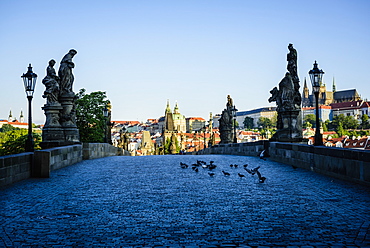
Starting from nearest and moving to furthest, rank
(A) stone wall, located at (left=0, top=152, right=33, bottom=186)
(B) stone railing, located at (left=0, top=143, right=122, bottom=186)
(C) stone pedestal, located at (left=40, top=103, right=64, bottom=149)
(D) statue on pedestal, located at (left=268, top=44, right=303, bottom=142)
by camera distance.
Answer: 1. (A) stone wall, located at (left=0, top=152, right=33, bottom=186)
2. (B) stone railing, located at (left=0, top=143, right=122, bottom=186)
3. (C) stone pedestal, located at (left=40, top=103, right=64, bottom=149)
4. (D) statue on pedestal, located at (left=268, top=44, right=303, bottom=142)

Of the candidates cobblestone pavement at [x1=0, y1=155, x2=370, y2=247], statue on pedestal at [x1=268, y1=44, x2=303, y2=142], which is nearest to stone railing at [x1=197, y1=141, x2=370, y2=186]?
cobblestone pavement at [x1=0, y1=155, x2=370, y2=247]

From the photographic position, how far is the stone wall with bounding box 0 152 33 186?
377 inches

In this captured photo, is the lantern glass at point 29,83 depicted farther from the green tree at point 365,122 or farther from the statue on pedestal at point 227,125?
the green tree at point 365,122

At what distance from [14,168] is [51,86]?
23.8ft

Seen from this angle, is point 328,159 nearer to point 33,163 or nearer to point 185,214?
point 185,214

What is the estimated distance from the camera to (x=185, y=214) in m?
6.75

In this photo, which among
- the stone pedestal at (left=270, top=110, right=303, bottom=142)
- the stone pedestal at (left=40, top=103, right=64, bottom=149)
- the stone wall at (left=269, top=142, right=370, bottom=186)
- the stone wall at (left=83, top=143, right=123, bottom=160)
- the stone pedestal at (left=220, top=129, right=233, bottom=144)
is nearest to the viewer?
the stone wall at (left=269, top=142, right=370, bottom=186)

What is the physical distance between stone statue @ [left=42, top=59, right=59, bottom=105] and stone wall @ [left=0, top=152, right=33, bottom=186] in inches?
236

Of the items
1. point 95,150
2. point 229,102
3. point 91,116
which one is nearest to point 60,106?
point 95,150

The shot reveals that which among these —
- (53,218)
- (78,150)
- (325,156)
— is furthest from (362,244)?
(78,150)

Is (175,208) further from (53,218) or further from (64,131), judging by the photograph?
(64,131)

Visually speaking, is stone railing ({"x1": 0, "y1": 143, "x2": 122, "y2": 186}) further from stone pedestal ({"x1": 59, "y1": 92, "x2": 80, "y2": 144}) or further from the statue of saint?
the statue of saint

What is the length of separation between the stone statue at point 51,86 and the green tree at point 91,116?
33.1 meters

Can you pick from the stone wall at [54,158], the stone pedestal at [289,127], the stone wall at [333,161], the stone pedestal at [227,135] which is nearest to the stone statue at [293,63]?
the stone pedestal at [289,127]
